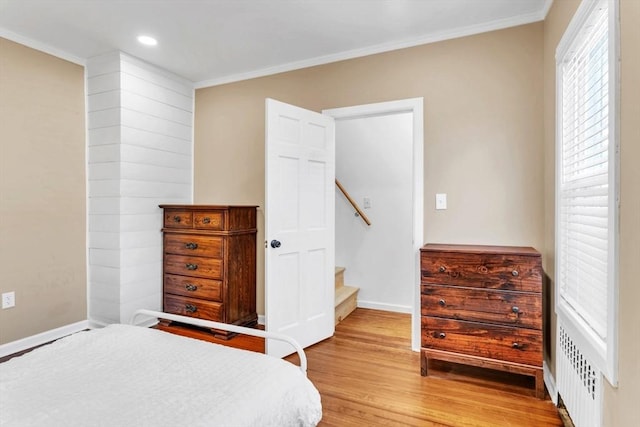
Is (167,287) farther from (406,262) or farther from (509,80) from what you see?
(509,80)

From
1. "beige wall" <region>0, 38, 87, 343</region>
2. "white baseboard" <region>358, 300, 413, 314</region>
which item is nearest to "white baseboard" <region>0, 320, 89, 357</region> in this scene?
"beige wall" <region>0, 38, 87, 343</region>

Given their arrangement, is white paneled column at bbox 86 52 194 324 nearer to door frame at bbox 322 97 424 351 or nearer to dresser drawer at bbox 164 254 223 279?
dresser drawer at bbox 164 254 223 279

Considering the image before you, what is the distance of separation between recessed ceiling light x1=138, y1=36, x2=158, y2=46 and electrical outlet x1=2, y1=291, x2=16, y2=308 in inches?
87.2

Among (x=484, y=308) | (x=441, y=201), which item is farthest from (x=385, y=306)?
(x=484, y=308)

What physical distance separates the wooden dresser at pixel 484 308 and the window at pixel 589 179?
19 cm

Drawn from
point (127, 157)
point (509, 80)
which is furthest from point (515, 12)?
point (127, 157)

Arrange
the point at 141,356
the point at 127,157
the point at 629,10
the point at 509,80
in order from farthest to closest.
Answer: the point at 127,157 < the point at 509,80 < the point at 141,356 < the point at 629,10

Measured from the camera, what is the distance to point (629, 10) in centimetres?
113

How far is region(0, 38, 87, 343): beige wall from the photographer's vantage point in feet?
8.80

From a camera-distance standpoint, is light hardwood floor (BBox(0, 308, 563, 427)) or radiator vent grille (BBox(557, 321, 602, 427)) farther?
light hardwood floor (BBox(0, 308, 563, 427))

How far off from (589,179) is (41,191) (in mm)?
3718

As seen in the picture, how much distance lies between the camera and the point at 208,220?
310cm

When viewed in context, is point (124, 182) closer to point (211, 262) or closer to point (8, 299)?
point (211, 262)

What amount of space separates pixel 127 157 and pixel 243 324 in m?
1.82
